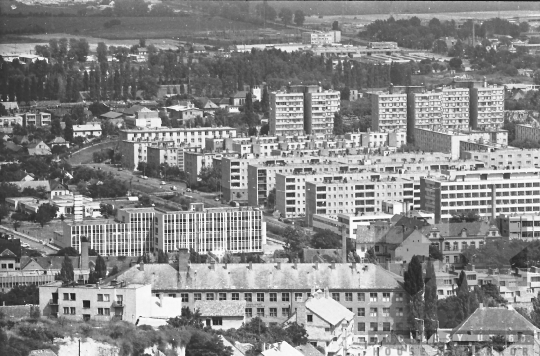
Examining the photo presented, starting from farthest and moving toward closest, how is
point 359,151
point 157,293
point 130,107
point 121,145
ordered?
point 130,107
point 121,145
point 359,151
point 157,293

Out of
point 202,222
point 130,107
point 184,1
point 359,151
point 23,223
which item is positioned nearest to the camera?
point 202,222

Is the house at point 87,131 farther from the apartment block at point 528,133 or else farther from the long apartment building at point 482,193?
the long apartment building at point 482,193

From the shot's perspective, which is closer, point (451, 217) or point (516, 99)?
point (451, 217)

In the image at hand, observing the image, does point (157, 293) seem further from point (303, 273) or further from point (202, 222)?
point (202, 222)

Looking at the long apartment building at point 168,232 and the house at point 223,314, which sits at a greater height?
the house at point 223,314

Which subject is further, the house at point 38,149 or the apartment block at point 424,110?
the apartment block at point 424,110

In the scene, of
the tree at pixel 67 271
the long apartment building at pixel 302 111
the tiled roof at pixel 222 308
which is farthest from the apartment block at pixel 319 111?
the tiled roof at pixel 222 308

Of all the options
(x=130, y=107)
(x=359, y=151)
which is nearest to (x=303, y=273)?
(x=359, y=151)
